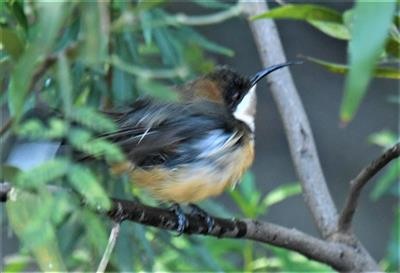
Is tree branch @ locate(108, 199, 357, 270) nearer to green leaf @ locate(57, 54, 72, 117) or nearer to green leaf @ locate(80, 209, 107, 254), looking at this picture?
green leaf @ locate(80, 209, 107, 254)

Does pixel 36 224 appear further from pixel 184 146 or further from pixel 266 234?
pixel 184 146

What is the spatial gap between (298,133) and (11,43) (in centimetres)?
90

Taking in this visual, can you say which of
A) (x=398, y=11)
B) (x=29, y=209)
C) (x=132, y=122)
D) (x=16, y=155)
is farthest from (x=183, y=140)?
(x=29, y=209)

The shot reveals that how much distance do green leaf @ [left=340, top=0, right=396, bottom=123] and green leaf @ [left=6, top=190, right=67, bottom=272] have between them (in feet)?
1.02

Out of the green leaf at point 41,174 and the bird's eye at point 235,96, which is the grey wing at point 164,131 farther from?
the green leaf at point 41,174

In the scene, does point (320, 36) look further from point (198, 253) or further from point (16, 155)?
point (16, 155)

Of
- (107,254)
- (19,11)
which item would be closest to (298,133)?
(19,11)

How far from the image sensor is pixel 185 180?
1824mm

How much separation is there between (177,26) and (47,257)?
A: 95cm

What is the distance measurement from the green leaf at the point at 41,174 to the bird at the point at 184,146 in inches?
21.2

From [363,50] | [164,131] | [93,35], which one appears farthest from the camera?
[164,131]

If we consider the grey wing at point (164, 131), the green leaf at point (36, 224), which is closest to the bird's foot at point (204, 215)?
the grey wing at point (164, 131)

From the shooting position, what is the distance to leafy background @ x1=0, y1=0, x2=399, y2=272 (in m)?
1.00

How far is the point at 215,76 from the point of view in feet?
6.86
